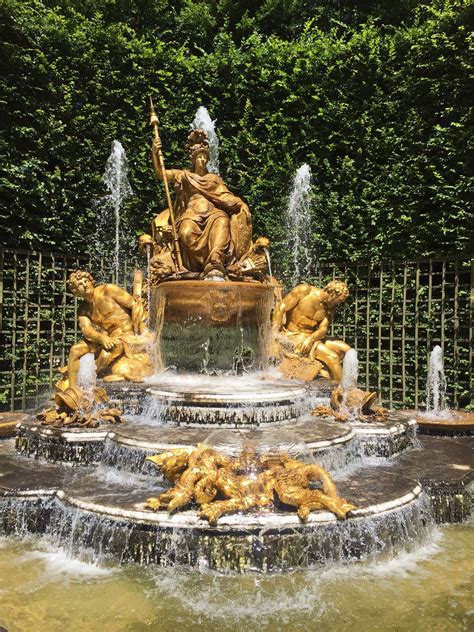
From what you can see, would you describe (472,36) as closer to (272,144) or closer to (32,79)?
(272,144)

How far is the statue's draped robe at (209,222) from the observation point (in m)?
8.83

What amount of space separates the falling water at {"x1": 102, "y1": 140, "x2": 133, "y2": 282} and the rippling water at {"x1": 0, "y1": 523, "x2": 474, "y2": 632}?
842 centimetres

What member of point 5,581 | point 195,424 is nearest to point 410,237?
point 195,424

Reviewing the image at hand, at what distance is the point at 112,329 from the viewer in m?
8.88

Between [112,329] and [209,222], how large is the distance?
2.35 metres

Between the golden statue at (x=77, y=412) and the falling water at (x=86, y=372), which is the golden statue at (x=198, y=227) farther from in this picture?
the golden statue at (x=77, y=412)

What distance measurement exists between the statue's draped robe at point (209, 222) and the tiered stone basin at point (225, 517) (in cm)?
225

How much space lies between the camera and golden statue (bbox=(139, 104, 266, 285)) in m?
8.81

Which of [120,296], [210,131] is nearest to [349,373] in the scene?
[120,296]

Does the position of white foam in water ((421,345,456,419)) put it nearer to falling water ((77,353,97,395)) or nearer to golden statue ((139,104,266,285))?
golden statue ((139,104,266,285))

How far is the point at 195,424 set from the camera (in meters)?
6.12

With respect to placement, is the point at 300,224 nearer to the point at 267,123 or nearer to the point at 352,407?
the point at 267,123

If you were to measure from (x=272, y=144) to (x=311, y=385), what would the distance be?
19.8 ft

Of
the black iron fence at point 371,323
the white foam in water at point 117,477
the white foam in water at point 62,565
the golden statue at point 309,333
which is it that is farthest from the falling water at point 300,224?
the white foam in water at point 62,565
